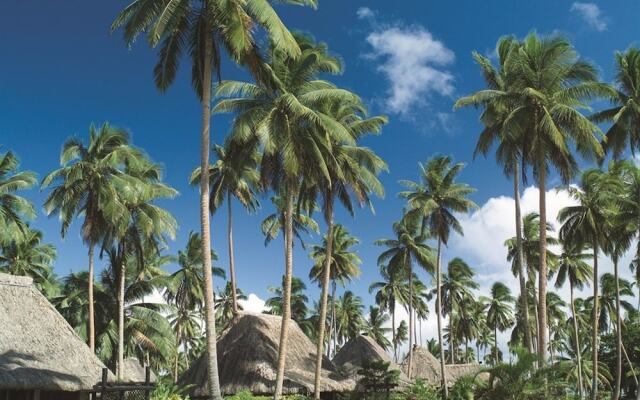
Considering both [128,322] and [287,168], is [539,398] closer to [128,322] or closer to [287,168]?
[287,168]

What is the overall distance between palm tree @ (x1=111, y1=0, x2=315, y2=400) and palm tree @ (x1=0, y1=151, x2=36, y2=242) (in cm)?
1462

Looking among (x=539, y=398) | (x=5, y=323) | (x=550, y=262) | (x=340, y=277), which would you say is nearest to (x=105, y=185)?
(x=5, y=323)

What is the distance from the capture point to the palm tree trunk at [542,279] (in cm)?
2322

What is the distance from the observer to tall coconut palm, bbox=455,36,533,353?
25.9m

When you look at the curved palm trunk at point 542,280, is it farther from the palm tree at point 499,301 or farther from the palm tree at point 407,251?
the palm tree at point 499,301

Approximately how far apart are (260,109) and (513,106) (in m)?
10.9

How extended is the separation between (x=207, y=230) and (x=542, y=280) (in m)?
13.9

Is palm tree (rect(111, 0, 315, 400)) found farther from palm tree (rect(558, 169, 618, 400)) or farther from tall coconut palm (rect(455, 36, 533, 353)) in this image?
palm tree (rect(558, 169, 618, 400))

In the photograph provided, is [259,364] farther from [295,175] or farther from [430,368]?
[430,368]

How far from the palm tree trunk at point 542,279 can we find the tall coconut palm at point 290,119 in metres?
8.31

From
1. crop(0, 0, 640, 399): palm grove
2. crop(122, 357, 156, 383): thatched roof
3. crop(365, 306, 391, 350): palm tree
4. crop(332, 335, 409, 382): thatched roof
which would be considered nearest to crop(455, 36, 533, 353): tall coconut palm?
crop(0, 0, 640, 399): palm grove

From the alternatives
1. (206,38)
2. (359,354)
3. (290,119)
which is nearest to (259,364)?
(290,119)

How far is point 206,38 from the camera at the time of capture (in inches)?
741

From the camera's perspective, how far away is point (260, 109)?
2325 centimetres
